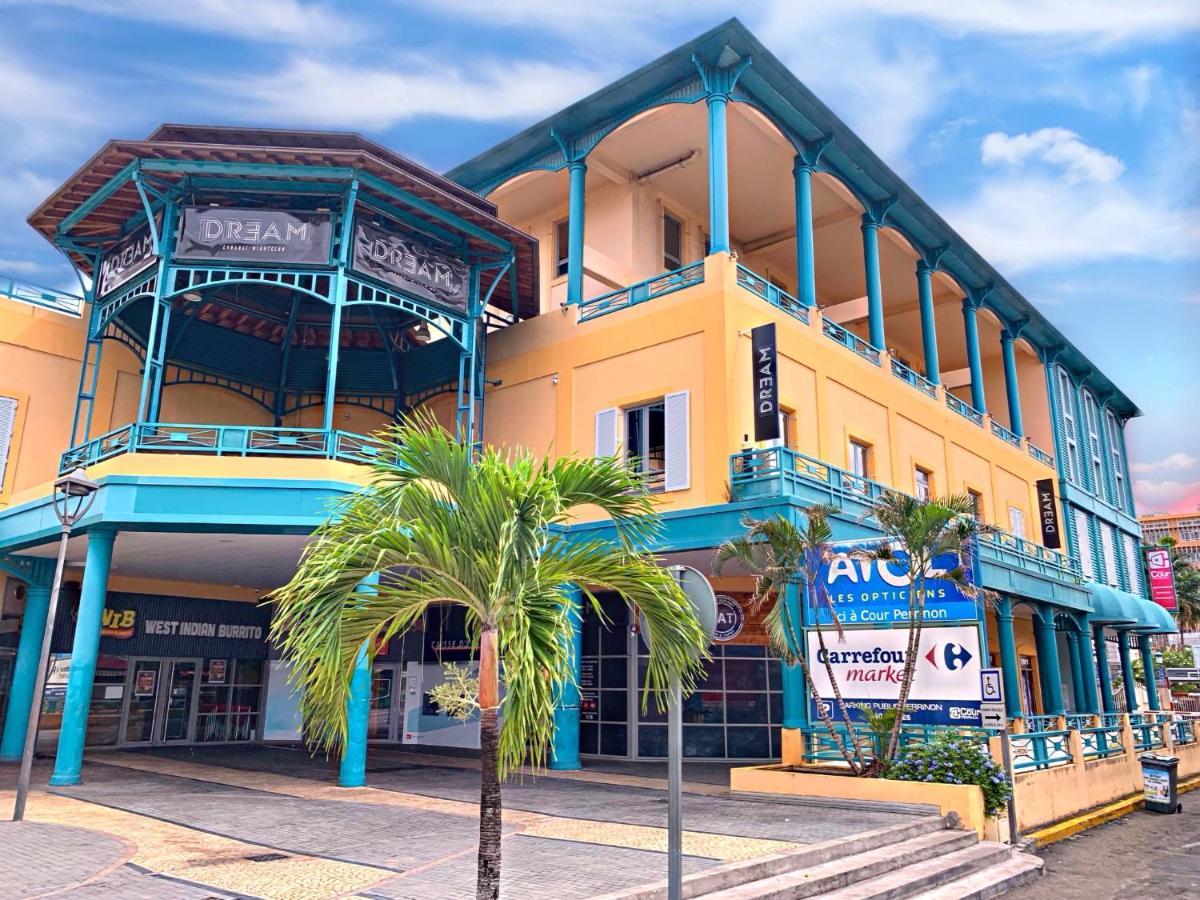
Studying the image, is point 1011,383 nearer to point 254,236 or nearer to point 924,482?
point 924,482

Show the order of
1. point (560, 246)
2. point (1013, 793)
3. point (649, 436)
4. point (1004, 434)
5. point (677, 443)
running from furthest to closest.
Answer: point (1004, 434) < point (560, 246) < point (649, 436) < point (677, 443) < point (1013, 793)

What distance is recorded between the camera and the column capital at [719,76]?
18.5 meters

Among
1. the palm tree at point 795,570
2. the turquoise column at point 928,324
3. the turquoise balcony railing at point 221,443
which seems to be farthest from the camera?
the turquoise column at point 928,324

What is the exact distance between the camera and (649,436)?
18.0 metres

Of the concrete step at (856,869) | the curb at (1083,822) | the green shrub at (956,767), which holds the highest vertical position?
the green shrub at (956,767)

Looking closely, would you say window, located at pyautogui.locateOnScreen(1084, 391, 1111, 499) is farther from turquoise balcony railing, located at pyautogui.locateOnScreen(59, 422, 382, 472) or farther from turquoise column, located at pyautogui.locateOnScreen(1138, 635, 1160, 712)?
turquoise balcony railing, located at pyautogui.locateOnScreen(59, 422, 382, 472)

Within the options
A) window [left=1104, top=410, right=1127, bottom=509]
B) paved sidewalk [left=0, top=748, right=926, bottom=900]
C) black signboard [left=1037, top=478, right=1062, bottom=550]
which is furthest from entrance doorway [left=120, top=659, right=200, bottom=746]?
window [left=1104, top=410, right=1127, bottom=509]

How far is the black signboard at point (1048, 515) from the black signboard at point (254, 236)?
24420 mm

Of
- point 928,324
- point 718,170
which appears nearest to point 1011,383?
point 928,324

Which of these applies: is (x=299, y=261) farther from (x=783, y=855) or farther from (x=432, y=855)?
(x=783, y=855)

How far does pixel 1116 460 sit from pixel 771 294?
28783 mm

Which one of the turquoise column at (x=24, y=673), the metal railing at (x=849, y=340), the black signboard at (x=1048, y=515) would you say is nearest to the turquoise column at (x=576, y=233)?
the metal railing at (x=849, y=340)

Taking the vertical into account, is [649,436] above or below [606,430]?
below

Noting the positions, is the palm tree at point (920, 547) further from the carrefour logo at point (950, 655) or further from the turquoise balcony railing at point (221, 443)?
the turquoise balcony railing at point (221, 443)
